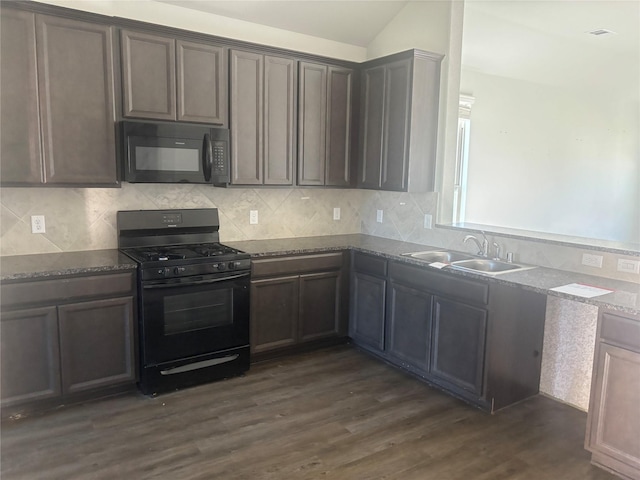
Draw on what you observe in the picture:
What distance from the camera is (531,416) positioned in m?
2.95

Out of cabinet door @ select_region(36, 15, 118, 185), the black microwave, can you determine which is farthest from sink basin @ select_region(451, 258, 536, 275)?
cabinet door @ select_region(36, 15, 118, 185)

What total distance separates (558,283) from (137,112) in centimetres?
288

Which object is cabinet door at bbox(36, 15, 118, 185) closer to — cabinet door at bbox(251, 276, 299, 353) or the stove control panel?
the stove control panel

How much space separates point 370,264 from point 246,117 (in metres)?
1.52

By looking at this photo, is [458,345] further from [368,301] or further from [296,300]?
[296,300]

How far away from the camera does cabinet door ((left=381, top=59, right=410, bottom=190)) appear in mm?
3754

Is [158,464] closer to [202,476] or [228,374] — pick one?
Answer: [202,476]

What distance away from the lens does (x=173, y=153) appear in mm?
3322

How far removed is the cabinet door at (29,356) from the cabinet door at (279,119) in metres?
1.87

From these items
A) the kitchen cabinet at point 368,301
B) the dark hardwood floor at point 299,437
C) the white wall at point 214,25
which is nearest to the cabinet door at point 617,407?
the dark hardwood floor at point 299,437

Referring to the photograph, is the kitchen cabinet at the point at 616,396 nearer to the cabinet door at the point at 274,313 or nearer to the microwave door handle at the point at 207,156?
the cabinet door at the point at 274,313

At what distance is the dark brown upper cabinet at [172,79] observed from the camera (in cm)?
314

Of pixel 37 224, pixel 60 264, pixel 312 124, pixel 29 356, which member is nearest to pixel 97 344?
pixel 29 356

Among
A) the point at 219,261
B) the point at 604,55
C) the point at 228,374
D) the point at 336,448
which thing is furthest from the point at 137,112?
the point at 604,55
